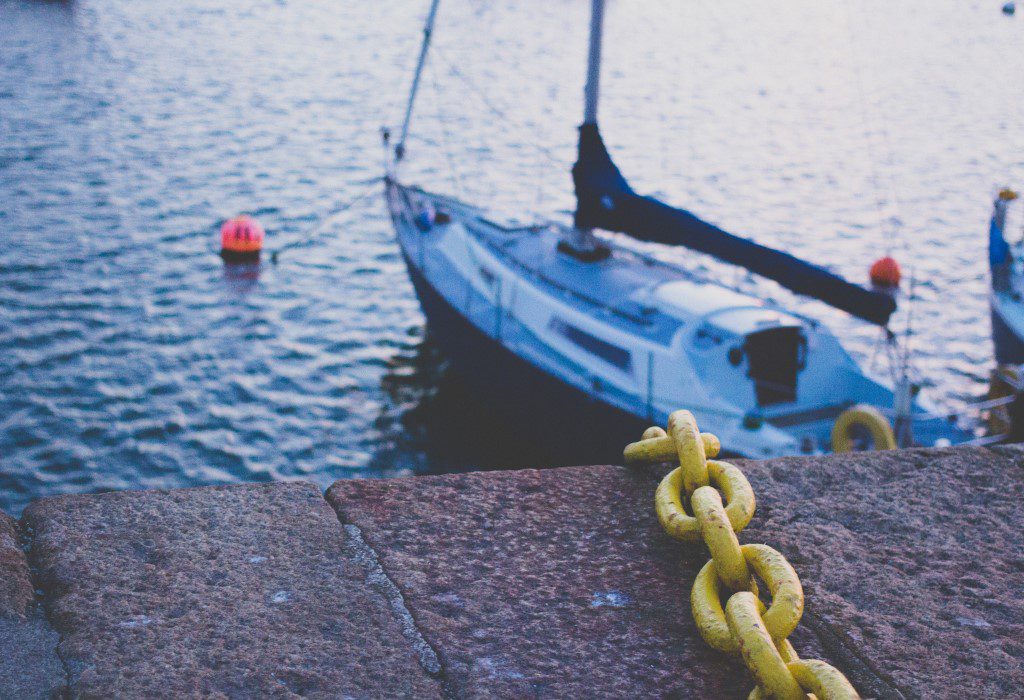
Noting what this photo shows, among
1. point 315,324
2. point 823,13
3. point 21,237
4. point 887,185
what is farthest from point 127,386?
point 823,13

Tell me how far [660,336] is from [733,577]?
34.9 feet

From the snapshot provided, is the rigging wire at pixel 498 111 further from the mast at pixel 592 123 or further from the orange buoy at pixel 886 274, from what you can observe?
the mast at pixel 592 123

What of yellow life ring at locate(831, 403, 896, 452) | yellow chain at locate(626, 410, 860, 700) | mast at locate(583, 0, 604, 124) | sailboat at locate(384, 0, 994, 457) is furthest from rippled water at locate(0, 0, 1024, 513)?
yellow chain at locate(626, 410, 860, 700)

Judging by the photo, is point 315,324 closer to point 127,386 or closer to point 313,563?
point 127,386

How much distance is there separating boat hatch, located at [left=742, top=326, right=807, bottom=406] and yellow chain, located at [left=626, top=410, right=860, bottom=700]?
1017 cm

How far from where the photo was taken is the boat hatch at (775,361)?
1266 centimetres

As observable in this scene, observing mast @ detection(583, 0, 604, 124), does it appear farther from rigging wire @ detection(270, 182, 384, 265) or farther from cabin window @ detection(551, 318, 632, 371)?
rigging wire @ detection(270, 182, 384, 265)

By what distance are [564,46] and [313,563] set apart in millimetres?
41948

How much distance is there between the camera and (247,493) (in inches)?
104

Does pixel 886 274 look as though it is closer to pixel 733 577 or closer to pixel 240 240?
pixel 240 240

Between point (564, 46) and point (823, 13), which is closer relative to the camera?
point (564, 46)

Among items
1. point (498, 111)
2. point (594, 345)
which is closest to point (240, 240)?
point (594, 345)

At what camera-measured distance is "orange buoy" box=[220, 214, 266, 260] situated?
21.2 m

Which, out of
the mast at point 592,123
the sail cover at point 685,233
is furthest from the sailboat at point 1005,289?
the mast at point 592,123
